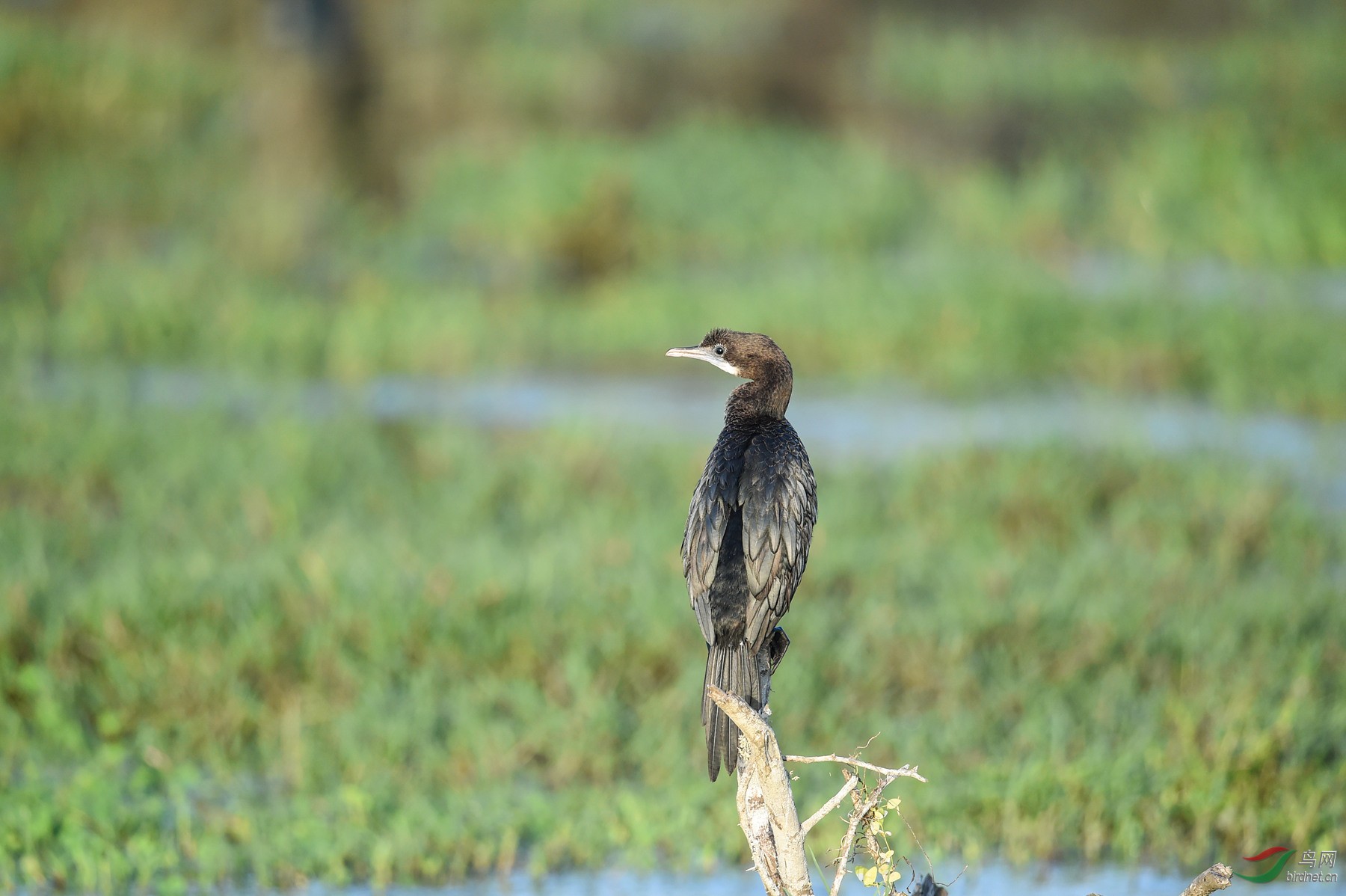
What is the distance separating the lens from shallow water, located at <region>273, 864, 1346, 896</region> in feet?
13.5

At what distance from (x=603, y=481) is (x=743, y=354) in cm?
526

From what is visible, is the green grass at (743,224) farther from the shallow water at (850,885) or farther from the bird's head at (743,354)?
the bird's head at (743,354)

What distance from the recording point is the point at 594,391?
9.86 meters

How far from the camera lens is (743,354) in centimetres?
234

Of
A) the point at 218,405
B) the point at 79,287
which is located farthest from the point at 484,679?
the point at 79,287

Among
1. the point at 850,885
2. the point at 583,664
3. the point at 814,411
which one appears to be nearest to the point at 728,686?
the point at 850,885

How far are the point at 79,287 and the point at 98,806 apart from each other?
280 inches

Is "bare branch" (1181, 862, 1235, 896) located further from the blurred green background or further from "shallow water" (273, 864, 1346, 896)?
the blurred green background

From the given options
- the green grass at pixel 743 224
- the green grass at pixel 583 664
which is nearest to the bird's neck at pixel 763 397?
the green grass at pixel 583 664

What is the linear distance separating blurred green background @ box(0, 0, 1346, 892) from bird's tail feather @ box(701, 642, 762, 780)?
1.96 metres

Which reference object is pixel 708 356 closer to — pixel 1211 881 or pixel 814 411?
pixel 1211 881

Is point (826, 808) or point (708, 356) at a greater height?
point (708, 356)

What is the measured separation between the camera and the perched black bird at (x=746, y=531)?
2375 millimetres

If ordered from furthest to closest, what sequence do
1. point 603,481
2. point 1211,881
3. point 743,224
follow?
point 743,224 < point 603,481 < point 1211,881
